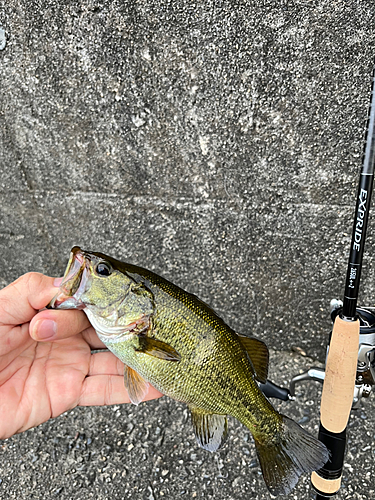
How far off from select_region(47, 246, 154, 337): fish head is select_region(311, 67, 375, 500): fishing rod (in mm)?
608

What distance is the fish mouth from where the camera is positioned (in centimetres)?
124

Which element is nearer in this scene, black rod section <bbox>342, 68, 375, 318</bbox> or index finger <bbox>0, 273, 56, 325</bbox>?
black rod section <bbox>342, 68, 375, 318</bbox>

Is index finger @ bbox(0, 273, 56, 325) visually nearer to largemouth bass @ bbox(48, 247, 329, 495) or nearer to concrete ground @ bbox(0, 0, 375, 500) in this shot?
largemouth bass @ bbox(48, 247, 329, 495)

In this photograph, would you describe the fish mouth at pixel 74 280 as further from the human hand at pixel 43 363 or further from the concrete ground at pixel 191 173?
the concrete ground at pixel 191 173

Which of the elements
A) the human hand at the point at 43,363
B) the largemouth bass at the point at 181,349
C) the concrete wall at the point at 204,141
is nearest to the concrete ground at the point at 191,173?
the concrete wall at the point at 204,141

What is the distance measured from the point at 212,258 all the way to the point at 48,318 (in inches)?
40.2

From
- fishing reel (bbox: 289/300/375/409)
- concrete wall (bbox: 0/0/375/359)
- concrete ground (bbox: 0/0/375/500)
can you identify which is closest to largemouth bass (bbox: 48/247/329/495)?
fishing reel (bbox: 289/300/375/409)

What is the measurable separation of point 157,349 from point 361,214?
737 mm

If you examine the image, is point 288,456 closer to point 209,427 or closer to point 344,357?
point 209,427

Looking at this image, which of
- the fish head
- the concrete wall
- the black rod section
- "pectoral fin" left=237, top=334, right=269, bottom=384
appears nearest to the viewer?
the black rod section

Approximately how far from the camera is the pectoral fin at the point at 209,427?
131cm

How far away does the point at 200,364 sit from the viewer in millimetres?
1264

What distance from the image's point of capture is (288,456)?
129cm

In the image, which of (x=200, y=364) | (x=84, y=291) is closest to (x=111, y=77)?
(x=84, y=291)
